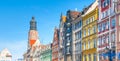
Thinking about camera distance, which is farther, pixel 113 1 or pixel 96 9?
pixel 96 9

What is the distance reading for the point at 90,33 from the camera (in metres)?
86.1

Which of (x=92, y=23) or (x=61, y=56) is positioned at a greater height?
(x=92, y=23)

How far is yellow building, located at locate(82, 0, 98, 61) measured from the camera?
83250 millimetres

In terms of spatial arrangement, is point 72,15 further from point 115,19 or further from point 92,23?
point 115,19

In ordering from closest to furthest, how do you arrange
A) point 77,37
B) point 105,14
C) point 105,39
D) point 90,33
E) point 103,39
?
point 105,39
point 103,39
point 105,14
point 90,33
point 77,37

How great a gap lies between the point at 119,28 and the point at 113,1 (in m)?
6.49

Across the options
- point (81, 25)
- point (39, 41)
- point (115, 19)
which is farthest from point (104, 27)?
point (39, 41)

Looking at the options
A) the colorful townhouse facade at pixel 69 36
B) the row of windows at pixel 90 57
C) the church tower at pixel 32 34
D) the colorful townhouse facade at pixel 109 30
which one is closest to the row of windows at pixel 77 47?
the colorful townhouse facade at pixel 69 36

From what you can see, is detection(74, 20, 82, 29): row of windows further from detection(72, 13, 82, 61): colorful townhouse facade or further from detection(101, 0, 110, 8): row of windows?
detection(101, 0, 110, 8): row of windows

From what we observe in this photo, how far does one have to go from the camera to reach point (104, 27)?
77438 millimetres

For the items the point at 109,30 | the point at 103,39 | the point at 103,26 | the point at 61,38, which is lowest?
the point at 103,39

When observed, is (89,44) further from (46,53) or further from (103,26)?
(46,53)

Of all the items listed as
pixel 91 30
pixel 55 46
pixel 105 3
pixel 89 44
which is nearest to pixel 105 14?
pixel 105 3

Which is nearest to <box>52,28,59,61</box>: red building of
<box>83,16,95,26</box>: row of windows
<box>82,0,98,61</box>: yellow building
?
<box>82,0,98,61</box>: yellow building
